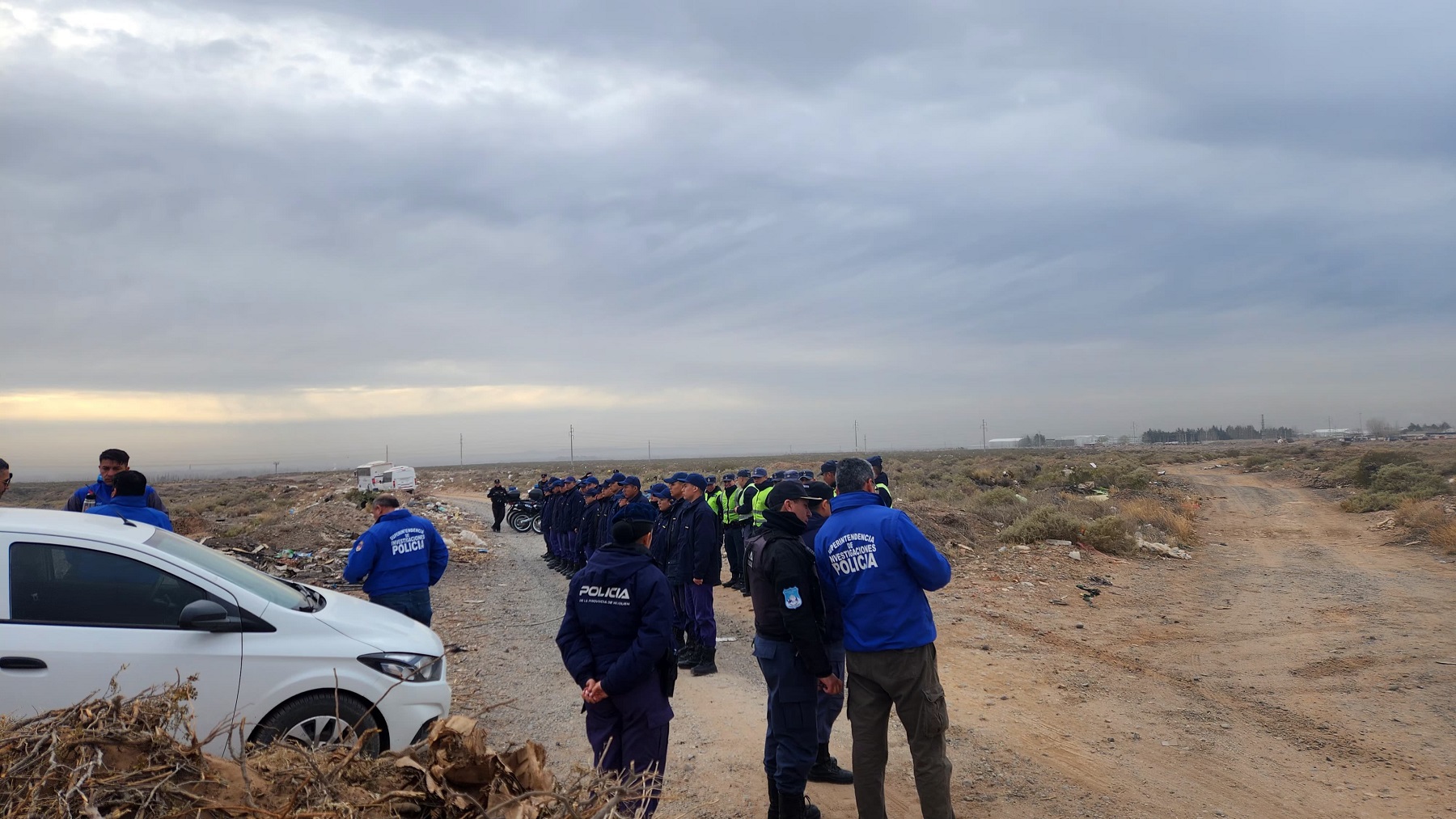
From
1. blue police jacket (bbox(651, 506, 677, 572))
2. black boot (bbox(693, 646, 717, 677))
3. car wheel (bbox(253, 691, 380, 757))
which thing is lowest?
black boot (bbox(693, 646, 717, 677))

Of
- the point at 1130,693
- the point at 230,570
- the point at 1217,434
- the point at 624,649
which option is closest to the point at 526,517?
the point at 230,570

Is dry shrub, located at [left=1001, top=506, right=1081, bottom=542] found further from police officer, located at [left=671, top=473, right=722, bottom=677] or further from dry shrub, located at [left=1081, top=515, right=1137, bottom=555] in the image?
police officer, located at [left=671, top=473, right=722, bottom=677]

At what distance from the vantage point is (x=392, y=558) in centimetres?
631

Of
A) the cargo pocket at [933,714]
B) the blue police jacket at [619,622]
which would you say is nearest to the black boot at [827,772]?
the cargo pocket at [933,714]

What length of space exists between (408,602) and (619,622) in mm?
3360

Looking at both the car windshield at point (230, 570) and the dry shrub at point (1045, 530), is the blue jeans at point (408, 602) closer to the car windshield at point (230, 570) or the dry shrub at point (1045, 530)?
the car windshield at point (230, 570)

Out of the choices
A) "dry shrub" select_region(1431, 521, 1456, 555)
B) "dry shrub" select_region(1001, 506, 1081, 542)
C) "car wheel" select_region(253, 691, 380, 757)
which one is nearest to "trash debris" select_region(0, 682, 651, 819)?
"car wheel" select_region(253, 691, 380, 757)

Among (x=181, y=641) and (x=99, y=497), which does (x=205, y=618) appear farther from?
(x=99, y=497)

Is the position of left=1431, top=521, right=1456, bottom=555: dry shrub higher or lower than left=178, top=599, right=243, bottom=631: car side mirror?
lower

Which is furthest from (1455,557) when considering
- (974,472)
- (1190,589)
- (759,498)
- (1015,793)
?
(974,472)

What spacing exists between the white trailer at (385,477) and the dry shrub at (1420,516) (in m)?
32.7

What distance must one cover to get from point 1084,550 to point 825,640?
39.1 ft

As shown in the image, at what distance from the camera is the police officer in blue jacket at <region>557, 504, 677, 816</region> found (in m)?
3.73

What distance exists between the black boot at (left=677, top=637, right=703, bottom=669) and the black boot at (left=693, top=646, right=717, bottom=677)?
0.16 feet
